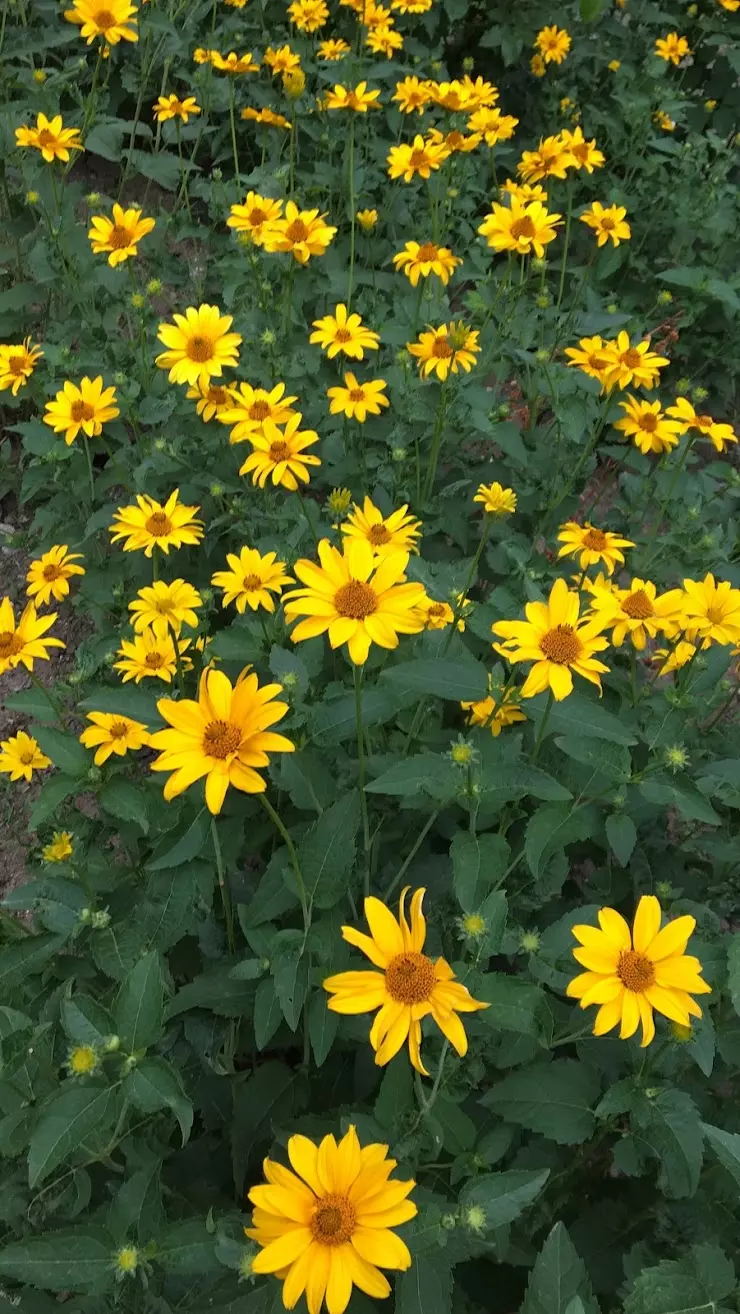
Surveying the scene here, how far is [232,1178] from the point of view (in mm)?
2039

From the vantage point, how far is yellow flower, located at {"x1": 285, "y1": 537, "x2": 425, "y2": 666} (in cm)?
156

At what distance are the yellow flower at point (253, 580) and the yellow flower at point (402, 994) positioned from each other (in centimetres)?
95

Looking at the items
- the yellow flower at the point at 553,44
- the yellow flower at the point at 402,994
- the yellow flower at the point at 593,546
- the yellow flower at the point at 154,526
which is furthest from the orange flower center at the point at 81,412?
the yellow flower at the point at 553,44

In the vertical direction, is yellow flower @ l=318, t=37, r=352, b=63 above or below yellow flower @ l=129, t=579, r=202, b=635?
above

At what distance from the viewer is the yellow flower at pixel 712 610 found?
6.79 ft

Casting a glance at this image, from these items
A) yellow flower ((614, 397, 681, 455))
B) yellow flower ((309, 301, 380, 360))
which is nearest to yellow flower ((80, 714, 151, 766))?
yellow flower ((309, 301, 380, 360))

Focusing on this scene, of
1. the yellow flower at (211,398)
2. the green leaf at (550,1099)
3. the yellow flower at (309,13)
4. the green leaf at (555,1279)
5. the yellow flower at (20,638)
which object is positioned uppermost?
the yellow flower at (309,13)

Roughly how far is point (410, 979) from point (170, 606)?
1.12 metres

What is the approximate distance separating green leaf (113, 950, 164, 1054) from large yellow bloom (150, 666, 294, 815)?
32 centimetres

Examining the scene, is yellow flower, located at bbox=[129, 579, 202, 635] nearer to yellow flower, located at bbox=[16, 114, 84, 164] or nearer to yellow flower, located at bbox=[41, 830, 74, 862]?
yellow flower, located at bbox=[41, 830, 74, 862]

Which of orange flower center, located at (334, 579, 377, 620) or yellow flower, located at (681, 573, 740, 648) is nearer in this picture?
orange flower center, located at (334, 579, 377, 620)

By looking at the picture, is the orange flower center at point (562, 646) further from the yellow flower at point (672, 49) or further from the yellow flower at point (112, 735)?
the yellow flower at point (672, 49)

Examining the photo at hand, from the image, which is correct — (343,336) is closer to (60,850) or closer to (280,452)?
(280,452)

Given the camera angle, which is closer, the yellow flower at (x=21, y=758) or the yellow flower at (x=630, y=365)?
the yellow flower at (x=21, y=758)
